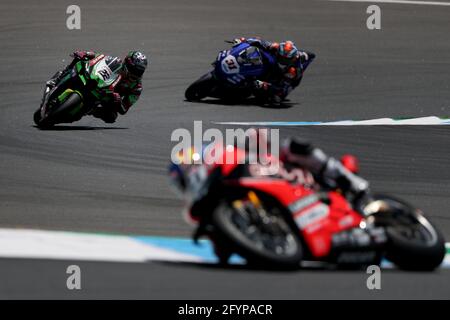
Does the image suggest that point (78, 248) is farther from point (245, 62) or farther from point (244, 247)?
point (245, 62)

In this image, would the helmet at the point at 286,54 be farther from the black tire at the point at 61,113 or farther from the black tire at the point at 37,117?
the black tire at the point at 37,117

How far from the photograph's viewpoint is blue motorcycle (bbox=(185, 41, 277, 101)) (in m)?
20.9

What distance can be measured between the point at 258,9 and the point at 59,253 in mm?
19824

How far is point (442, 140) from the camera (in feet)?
59.8

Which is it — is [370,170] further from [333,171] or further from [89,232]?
[333,171]

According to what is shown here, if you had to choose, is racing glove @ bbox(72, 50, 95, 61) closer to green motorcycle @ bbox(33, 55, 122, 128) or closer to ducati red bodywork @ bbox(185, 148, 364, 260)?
green motorcycle @ bbox(33, 55, 122, 128)

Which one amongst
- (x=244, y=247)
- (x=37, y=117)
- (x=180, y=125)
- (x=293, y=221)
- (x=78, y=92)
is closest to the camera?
(x=244, y=247)

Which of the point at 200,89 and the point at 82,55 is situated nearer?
the point at 82,55

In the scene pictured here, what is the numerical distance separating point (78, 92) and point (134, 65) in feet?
3.25

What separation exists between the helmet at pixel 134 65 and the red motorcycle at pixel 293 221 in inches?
379

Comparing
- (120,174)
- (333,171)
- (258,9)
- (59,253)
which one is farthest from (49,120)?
(258,9)

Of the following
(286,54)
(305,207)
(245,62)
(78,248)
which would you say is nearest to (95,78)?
(245,62)


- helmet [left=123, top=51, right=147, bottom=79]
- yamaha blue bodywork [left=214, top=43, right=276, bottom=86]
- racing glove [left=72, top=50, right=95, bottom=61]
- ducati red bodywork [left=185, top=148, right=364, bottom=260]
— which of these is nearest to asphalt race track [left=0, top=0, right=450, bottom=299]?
ducati red bodywork [left=185, top=148, right=364, bottom=260]

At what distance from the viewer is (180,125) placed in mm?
19281
